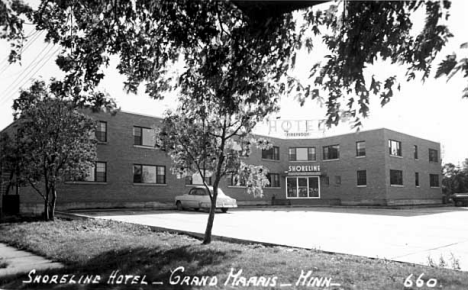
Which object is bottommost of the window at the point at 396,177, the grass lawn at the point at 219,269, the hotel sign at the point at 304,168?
the grass lawn at the point at 219,269

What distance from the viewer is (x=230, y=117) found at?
10.5 metres

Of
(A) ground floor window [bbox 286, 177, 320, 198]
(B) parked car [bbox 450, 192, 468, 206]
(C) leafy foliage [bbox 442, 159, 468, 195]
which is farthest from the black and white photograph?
(C) leafy foliage [bbox 442, 159, 468, 195]

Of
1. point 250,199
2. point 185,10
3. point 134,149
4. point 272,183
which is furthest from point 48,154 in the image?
point 272,183

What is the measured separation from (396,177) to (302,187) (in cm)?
965

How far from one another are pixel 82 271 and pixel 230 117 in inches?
209

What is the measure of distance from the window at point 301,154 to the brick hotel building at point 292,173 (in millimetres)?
109

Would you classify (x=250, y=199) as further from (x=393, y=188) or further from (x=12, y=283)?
(x=12, y=283)

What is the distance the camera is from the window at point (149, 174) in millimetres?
30366

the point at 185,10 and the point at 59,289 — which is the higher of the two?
the point at 185,10

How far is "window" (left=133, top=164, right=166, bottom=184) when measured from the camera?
3037 centimetres

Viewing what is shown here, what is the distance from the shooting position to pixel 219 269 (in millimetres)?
6750

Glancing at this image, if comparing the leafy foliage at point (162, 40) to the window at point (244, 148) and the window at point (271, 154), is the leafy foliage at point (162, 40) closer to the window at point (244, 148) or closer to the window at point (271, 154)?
the window at point (244, 148)

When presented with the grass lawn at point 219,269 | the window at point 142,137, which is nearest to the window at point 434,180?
the window at point 142,137

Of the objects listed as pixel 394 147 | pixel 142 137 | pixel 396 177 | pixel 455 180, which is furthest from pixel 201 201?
pixel 455 180
